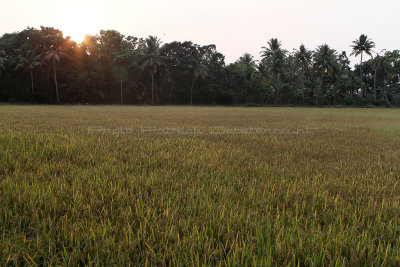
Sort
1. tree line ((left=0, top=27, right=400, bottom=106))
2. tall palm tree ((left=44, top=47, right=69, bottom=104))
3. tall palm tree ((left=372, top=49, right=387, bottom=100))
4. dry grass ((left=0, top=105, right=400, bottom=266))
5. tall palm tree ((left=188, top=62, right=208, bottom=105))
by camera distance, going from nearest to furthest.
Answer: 1. dry grass ((left=0, top=105, right=400, bottom=266))
2. tall palm tree ((left=44, top=47, right=69, bottom=104))
3. tree line ((left=0, top=27, right=400, bottom=106))
4. tall palm tree ((left=188, top=62, right=208, bottom=105))
5. tall palm tree ((left=372, top=49, right=387, bottom=100))

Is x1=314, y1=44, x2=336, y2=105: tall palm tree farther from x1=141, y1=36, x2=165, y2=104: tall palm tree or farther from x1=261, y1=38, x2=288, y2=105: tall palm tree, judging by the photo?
x1=141, y1=36, x2=165, y2=104: tall palm tree

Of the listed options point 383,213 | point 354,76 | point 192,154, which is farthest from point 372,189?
point 354,76

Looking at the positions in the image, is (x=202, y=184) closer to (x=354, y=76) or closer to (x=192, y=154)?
(x=192, y=154)

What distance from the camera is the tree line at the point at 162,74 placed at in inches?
1617

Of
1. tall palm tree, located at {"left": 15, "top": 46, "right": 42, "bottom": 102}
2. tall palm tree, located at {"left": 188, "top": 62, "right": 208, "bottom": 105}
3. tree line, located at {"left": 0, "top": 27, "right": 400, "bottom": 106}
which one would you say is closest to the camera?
tall palm tree, located at {"left": 15, "top": 46, "right": 42, "bottom": 102}

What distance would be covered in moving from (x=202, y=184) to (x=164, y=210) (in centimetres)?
74

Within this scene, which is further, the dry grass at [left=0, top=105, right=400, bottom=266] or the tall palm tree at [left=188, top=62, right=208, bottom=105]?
the tall palm tree at [left=188, top=62, right=208, bottom=105]

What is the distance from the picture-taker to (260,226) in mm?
1570

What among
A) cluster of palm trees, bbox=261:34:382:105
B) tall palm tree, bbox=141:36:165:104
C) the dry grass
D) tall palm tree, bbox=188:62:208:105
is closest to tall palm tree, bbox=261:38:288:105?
cluster of palm trees, bbox=261:34:382:105

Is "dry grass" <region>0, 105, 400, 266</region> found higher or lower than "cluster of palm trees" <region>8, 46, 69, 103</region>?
lower

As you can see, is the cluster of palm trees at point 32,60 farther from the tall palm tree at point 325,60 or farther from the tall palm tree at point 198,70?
the tall palm tree at point 325,60

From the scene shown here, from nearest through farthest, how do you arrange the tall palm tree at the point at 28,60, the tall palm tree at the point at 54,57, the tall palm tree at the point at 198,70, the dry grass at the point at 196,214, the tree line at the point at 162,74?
the dry grass at the point at 196,214
the tall palm tree at the point at 28,60
the tall palm tree at the point at 54,57
the tree line at the point at 162,74
the tall palm tree at the point at 198,70

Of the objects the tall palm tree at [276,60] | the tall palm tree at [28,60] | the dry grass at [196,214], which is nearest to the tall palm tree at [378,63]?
the tall palm tree at [276,60]

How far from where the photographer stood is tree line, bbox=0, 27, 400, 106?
135 feet
